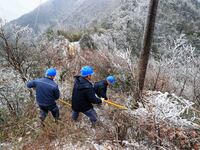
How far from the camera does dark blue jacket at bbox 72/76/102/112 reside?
181 inches

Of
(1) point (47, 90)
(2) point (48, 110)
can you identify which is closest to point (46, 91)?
(1) point (47, 90)

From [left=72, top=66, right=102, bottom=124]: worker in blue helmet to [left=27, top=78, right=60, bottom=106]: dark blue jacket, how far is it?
1.39 ft

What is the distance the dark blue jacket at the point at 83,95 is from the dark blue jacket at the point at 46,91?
415 mm

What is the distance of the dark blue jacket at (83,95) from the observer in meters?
4.59

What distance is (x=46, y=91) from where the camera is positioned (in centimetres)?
479

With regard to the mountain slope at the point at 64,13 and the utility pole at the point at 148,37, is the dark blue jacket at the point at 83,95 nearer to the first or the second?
the utility pole at the point at 148,37

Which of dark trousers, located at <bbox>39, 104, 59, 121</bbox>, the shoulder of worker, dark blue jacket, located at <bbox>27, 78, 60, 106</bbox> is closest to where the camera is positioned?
the shoulder of worker

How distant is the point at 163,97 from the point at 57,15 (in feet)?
172

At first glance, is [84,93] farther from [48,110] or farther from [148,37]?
[148,37]

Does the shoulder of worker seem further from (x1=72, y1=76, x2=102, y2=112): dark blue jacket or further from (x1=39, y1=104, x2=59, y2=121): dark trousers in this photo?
(x1=39, y1=104, x2=59, y2=121): dark trousers

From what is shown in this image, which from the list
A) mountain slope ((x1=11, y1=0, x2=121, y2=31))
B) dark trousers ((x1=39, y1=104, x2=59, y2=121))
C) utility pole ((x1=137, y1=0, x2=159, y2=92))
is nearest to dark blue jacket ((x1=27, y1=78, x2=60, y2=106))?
dark trousers ((x1=39, y1=104, x2=59, y2=121))

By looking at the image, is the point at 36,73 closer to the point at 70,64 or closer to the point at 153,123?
the point at 70,64

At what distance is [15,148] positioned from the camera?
4598 mm

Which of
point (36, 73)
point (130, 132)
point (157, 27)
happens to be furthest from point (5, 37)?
point (157, 27)
